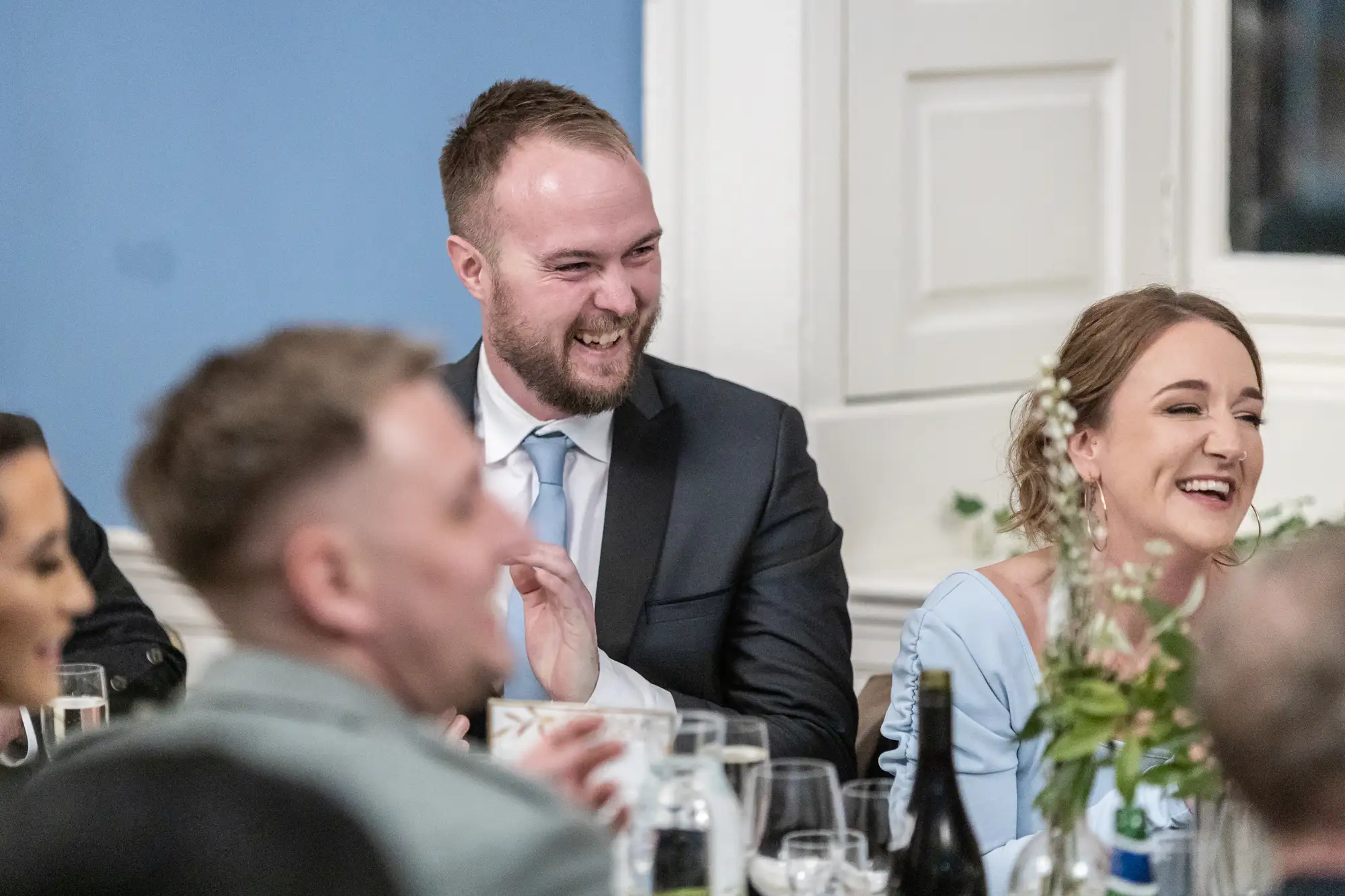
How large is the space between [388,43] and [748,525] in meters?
1.16

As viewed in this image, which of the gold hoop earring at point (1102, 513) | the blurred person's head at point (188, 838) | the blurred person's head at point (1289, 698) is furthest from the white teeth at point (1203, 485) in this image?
the blurred person's head at point (188, 838)

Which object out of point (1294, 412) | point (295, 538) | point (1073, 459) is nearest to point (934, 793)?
point (295, 538)

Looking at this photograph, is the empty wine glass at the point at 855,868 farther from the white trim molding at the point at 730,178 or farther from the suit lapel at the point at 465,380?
the white trim molding at the point at 730,178

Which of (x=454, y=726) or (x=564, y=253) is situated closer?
(x=454, y=726)

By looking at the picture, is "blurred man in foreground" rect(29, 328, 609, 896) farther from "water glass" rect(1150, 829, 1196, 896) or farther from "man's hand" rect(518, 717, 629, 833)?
"water glass" rect(1150, 829, 1196, 896)

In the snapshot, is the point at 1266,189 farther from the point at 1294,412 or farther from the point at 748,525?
the point at 748,525

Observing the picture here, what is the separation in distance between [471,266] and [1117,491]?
1.03 m

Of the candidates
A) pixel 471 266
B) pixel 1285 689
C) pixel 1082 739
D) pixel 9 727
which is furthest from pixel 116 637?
pixel 1285 689

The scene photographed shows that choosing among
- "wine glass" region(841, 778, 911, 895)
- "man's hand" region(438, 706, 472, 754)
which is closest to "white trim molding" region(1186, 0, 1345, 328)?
"man's hand" region(438, 706, 472, 754)

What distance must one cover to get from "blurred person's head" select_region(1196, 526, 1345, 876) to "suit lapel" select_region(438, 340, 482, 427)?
1.62 m

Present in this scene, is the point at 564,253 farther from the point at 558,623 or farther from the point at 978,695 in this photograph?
the point at 978,695

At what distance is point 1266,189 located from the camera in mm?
3455

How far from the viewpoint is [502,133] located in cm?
269

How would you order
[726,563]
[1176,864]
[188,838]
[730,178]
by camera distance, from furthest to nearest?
[730,178] < [726,563] < [1176,864] < [188,838]
